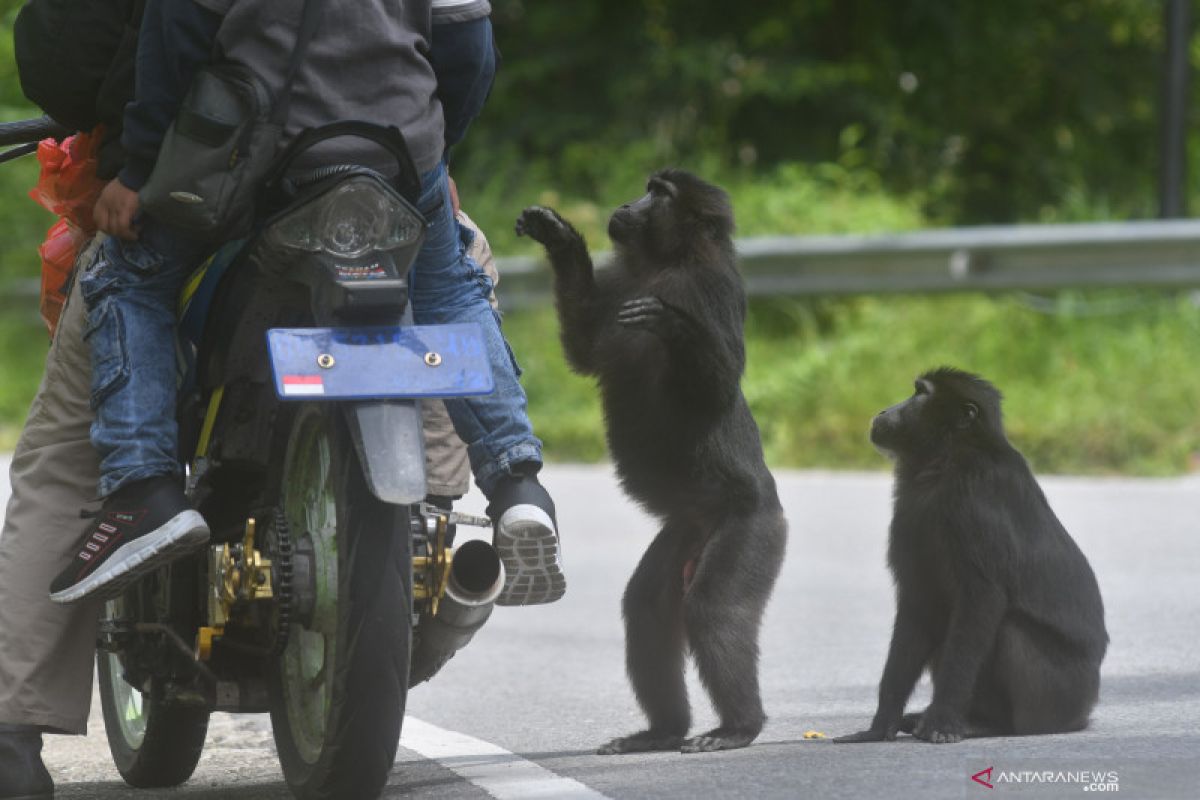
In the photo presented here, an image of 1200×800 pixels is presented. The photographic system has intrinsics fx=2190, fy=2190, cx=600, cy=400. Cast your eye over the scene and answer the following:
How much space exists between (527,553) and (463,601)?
155 mm

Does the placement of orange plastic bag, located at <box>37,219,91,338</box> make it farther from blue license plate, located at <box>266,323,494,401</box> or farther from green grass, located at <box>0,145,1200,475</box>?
green grass, located at <box>0,145,1200,475</box>

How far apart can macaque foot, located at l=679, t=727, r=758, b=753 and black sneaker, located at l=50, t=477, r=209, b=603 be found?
1442 mm

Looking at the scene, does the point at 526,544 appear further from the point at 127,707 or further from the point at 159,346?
the point at 127,707

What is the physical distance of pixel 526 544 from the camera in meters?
4.20

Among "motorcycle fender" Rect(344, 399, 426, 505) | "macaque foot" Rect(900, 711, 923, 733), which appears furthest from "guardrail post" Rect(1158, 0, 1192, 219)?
"motorcycle fender" Rect(344, 399, 426, 505)

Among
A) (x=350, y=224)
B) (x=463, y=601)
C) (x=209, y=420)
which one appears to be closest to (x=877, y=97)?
(x=209, y=420)

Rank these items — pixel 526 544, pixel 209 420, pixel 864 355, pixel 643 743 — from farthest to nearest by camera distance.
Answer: pixel 864 355 → pixel 643 743 → pixel 209 420 → pixel 526 544

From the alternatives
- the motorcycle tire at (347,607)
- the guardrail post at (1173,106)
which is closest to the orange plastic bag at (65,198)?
the motorcycle tire at (347,607)

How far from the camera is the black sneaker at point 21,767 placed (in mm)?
4254

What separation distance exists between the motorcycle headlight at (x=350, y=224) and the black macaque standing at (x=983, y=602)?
6.15ft

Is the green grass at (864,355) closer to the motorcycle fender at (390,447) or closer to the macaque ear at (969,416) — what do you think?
the macaque ear at (969,416)

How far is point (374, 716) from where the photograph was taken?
3.98 m

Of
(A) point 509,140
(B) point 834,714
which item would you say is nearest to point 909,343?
(A) point 509,140

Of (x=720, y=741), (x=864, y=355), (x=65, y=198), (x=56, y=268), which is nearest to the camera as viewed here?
(x=65, y=198)
